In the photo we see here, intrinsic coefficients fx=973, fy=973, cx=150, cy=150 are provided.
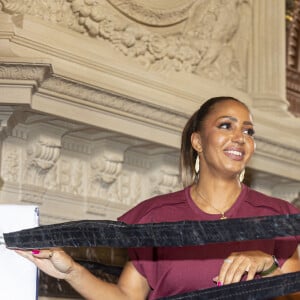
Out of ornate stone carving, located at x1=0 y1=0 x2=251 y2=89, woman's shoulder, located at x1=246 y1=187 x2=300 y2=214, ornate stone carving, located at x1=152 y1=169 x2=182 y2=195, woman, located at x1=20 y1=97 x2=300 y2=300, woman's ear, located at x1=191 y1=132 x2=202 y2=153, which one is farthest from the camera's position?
ornate stone carving, located at x1=152 y1=169 x2=182 y2=195

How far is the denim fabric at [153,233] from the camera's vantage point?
2.09 meters

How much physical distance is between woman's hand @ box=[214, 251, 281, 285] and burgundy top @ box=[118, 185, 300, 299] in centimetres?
17

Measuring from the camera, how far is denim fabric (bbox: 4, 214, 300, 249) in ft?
6.84

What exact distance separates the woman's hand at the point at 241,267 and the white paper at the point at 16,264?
0.45 meters

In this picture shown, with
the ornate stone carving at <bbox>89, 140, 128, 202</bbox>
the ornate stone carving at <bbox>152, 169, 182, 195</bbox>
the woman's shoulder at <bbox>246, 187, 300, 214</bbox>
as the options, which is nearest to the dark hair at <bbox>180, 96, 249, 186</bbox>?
the woman's shoulder at <bbox>246, 187, 300, 214</bbox>

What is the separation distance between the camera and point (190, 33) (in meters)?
4.61

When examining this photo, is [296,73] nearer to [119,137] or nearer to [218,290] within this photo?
[119,137]

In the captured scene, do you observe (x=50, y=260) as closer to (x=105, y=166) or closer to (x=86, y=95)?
(x=86, y=95)

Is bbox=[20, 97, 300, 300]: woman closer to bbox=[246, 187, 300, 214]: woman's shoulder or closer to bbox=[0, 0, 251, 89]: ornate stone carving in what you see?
bbox=[246, 187, 300, 214]: woman's shoulder

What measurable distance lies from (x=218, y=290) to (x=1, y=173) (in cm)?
193

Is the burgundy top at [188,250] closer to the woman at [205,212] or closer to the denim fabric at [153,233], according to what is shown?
the woman at [205,212]

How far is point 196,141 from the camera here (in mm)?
2789

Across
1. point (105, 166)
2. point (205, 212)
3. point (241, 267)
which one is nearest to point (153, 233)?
point (241, 267)

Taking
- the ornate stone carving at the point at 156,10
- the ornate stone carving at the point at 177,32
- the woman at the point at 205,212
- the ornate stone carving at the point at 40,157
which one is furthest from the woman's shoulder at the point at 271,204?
the ornate stone carving at the point at 156,10
